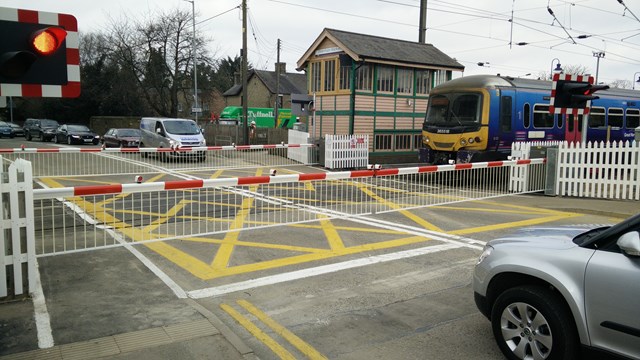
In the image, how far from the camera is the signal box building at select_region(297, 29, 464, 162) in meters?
21.1

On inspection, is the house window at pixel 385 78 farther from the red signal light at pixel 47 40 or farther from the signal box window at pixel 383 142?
the red signal light at pixel 47 40

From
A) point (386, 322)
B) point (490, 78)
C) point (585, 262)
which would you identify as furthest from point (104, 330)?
point (490, 78)

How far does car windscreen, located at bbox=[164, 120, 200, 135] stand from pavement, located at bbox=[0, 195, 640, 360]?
54.9 feet

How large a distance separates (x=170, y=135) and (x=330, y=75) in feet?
24.5

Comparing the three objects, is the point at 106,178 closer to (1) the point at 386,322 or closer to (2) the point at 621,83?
(1) the point at 386,322

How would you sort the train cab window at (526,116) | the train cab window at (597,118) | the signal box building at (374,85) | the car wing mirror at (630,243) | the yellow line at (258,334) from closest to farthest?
the car wing mirror at (630,243) → the yellow line at (258,334) → the train cab window at (526,116) → the train cab window at (597,118) → the signal box building at (374,85)

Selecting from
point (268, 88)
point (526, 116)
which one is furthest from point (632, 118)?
point (268, 88)

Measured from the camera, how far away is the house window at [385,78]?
21641 millimetres

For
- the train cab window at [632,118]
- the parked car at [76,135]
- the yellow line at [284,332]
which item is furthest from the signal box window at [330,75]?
the parked car at [76,135]

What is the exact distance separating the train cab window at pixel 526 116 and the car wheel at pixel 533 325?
13963 mm

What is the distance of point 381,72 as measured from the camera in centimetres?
2164

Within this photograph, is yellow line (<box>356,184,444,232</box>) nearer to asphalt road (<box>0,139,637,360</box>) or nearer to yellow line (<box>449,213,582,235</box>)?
asphalt road (<box>0,139,637,360</box>)

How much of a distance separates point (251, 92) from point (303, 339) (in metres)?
63.4

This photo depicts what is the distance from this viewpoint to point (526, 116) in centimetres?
1691
